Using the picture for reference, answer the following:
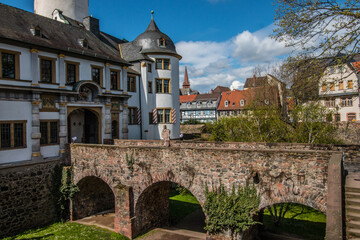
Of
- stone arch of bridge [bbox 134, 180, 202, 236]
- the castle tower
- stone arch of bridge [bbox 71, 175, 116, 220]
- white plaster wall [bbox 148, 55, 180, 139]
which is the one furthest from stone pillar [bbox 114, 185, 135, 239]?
the castle tower

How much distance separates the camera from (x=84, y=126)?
23094 mm

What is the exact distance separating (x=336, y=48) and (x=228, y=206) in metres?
7.48

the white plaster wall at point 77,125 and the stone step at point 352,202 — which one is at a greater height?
the white plaster wall at point 77,125

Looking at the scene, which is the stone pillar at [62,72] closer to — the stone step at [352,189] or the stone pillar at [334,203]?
the stone pillar at [334,203]

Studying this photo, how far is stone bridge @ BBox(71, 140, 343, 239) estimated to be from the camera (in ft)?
32.6

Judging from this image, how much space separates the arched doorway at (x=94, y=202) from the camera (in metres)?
18.0

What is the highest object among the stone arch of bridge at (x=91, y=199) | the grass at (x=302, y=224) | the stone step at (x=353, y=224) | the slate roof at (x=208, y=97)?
the slate roof at (x=208, y=97)

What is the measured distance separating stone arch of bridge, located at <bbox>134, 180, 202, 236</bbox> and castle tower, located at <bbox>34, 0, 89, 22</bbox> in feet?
A: 69.2

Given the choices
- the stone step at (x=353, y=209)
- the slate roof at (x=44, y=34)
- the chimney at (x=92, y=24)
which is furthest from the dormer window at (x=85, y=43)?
the stone step at (x=353, y=209)

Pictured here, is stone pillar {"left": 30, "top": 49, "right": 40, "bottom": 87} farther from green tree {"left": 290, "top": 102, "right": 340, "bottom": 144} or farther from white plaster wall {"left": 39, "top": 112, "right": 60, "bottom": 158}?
green tree {"left": 290, "top": 102, "right": 340, "bottom": 144}

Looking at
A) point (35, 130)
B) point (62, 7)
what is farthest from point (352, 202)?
point (62, 7)

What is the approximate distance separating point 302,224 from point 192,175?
30.1ft

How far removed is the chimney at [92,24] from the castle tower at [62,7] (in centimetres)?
240

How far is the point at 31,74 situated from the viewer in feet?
56.0
